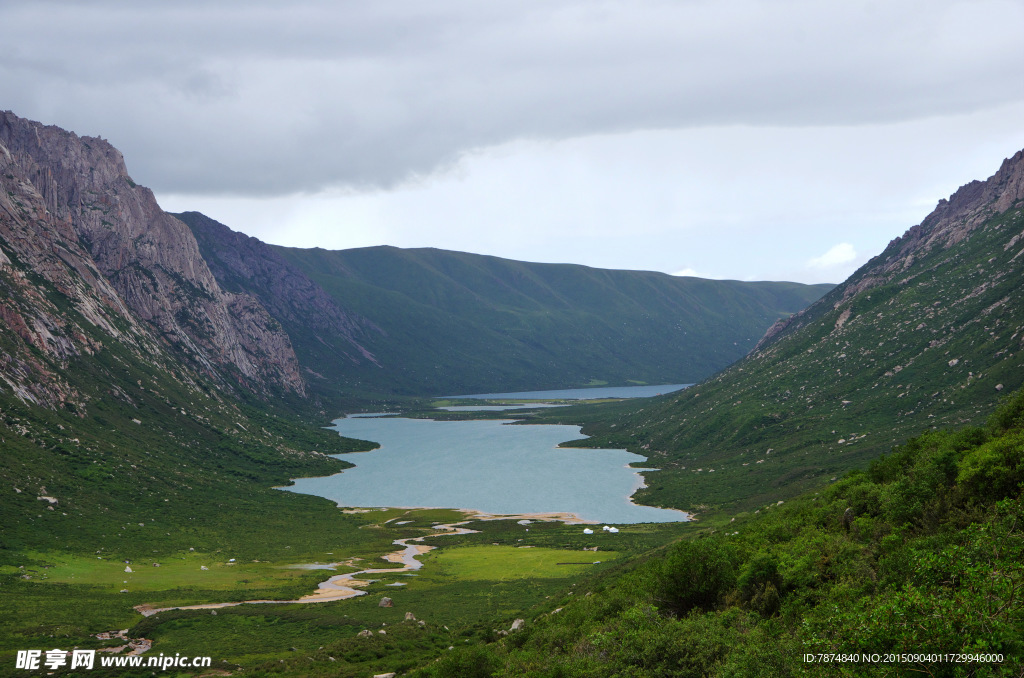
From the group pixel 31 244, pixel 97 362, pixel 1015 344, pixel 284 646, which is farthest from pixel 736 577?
pixel 31 244

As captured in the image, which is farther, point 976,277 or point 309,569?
point 976,277

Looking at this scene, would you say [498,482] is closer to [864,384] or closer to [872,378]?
[864,384]

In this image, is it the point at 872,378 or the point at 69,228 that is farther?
the point at 69,228

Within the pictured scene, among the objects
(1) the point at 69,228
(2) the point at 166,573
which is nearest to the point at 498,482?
(2) the point at 166,573

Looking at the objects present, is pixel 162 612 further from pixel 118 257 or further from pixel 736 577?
pixel 118 257

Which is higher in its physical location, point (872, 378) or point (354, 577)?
point (872, 378)

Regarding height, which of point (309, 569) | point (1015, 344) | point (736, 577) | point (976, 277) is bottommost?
point (309, 569)
